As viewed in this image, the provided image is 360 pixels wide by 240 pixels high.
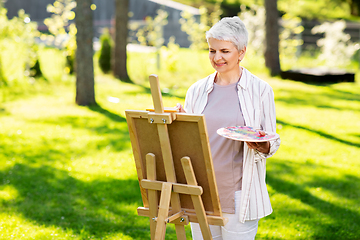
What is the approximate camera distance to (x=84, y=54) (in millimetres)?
9805

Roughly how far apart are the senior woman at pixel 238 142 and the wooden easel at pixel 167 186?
196mm

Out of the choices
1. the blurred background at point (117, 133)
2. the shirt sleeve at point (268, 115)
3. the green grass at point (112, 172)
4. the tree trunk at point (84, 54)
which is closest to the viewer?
the shirt sleeve at point (268, 115)

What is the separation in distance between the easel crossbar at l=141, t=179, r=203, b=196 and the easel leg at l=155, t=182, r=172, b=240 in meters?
0.03

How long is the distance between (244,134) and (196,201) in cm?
49

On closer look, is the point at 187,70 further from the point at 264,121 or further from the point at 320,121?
the point at 264,121

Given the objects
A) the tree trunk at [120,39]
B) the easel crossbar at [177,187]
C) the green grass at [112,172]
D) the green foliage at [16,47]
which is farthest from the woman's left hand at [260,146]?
the tree trunk at [120,39]

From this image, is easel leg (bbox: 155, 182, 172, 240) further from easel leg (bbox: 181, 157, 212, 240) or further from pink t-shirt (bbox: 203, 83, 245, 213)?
pink t-shirt (bbox: 203, 83, 245, 213)

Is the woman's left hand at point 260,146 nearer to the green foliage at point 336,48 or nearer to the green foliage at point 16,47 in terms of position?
the green foliage at point 16,47

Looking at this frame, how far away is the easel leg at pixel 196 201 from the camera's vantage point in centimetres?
237

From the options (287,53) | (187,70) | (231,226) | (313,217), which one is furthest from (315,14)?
(231,226)

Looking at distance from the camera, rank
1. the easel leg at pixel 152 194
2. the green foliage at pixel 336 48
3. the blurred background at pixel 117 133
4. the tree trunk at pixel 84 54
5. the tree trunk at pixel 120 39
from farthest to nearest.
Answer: the green foliage at pixel 336 48 < the tree trunk at pixel 120 39 < the tree trunk at pixel 84 54 < the blurred background at pixel 117 133 < the easel leg at pixel 152 194

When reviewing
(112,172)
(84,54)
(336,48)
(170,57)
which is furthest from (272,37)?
(112,172)

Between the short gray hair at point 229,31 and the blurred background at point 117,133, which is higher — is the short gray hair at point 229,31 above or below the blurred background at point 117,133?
above

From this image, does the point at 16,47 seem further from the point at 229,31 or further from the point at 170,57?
the point at 229,31
